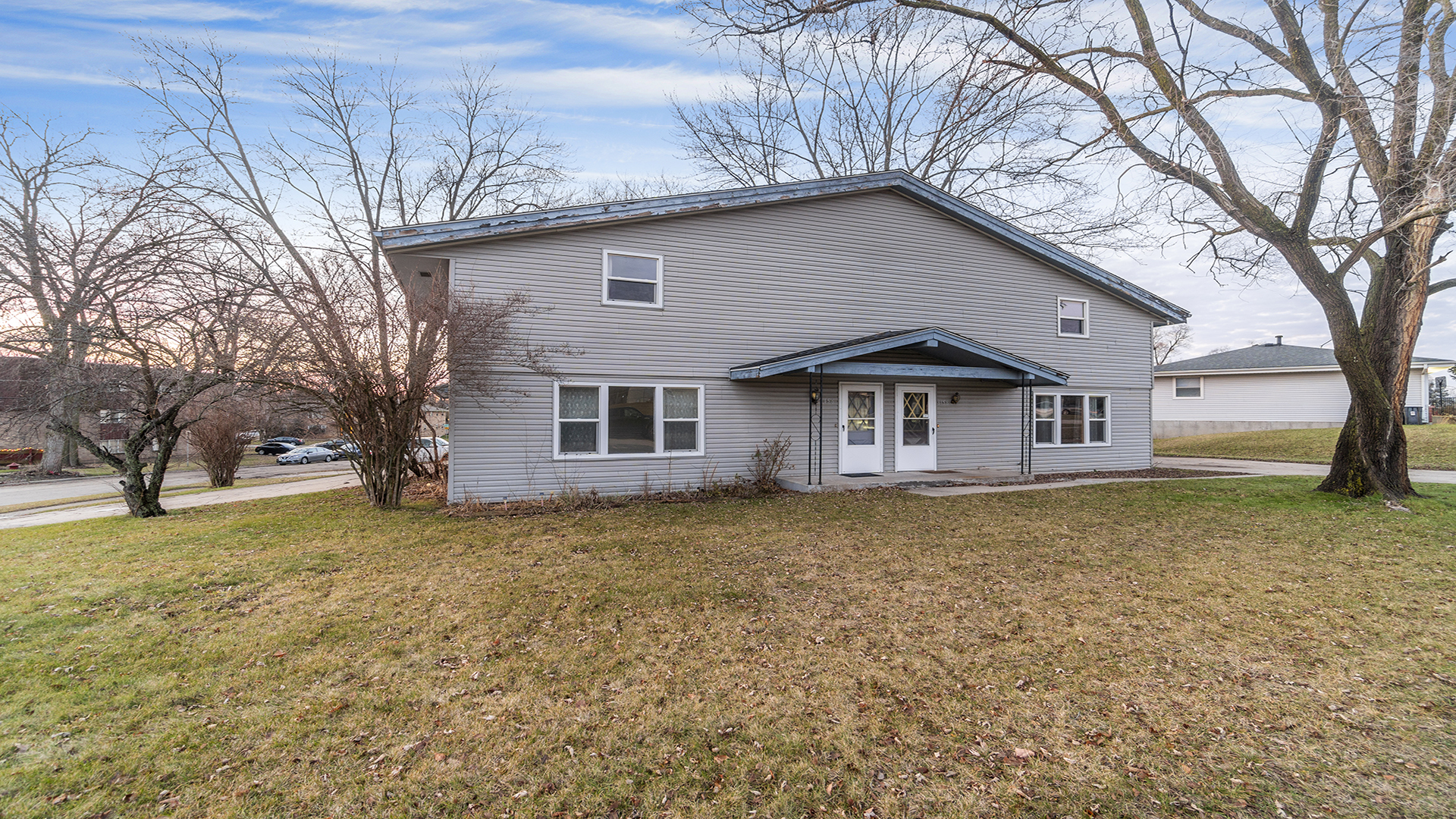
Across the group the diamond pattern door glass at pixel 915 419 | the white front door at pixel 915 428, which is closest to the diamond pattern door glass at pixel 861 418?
the white front door at pixel 915 428

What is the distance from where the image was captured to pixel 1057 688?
369 centimetres

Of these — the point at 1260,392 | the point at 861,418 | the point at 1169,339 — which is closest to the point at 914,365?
the point at 861,418

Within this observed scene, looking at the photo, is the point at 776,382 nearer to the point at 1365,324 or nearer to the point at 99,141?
the point at 1365,324

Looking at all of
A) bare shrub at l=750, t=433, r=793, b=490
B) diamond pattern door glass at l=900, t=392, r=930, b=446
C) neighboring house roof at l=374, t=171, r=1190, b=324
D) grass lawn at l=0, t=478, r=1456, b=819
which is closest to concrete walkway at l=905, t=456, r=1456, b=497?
diamond pattern door glass at l=900, t=392, r=930, b=446

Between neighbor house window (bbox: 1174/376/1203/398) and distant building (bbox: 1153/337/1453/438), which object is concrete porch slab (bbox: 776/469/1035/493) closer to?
distant building (bbox: 1153/337/1453/438)

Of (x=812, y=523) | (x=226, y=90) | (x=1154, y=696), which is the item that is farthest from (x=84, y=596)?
(x=226, y=90)

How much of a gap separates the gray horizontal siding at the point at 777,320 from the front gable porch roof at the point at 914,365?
0.62 m

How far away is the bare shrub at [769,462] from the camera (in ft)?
38.6

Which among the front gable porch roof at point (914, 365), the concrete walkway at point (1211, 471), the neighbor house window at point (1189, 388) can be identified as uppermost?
the neighbor house window at point (1189, 388)

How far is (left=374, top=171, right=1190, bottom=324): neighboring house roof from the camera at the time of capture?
990cm

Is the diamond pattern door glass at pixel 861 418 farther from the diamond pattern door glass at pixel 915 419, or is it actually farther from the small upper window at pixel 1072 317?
the small upper window at pixel 1072 317

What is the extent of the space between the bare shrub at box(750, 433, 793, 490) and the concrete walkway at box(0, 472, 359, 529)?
10.2 m

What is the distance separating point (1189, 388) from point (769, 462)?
27.5 meters

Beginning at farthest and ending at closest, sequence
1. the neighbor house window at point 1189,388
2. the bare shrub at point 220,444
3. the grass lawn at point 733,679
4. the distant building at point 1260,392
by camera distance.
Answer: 1. the neighbor house window at point 1189,388
2. the distant building at point 1260,392
3. the bare shrub at point 220,444
4. the grass lawn at point 733,679
